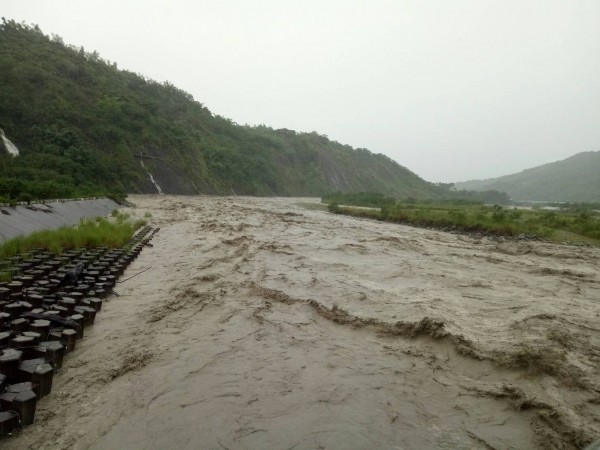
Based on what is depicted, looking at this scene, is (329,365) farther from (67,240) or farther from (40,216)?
(40,216)

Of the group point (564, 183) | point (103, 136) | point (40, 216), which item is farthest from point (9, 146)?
point (564, 183)

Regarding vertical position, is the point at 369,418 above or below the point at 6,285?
below

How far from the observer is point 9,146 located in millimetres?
31625

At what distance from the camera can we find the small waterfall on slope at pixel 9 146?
31020 millimetres

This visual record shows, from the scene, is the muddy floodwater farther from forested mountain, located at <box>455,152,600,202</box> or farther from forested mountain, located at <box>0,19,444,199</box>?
forested mountain, located at <box>455,152,600,202</box>

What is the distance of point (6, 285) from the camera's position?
679cm

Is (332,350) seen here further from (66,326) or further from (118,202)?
(118,202)

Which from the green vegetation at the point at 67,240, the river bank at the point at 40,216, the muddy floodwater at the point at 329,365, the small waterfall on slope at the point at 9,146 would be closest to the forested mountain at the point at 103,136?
the small waterfall on slope at the point at 9,146

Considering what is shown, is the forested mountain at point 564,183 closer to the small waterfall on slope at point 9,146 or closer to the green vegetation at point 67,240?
the green vegetation at point 67,240

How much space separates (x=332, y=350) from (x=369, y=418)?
1716mm

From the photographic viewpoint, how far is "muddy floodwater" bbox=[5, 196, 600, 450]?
3.74 metres

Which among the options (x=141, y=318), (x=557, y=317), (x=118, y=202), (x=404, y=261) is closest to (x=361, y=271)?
(x=404, y=261)

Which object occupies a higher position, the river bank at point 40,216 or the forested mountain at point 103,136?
the forested mountain at point 103,136

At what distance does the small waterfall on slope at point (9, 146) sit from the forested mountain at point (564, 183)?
117m
